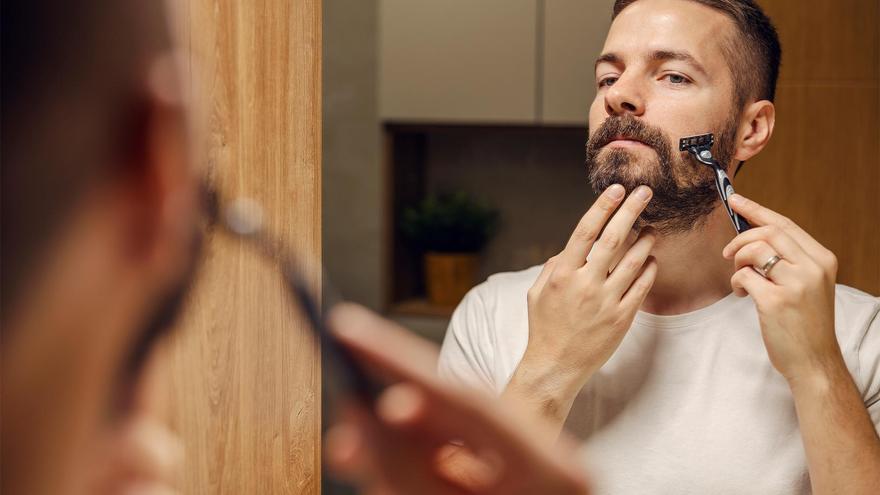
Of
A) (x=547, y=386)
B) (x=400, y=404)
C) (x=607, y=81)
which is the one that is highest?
(x=607, y=81)

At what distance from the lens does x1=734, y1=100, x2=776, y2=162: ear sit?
44.8 inches

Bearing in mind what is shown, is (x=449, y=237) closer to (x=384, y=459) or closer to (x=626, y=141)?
(x=626, y=141)

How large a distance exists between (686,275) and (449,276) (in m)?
1.38

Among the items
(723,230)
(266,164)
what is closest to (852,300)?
(723,230)

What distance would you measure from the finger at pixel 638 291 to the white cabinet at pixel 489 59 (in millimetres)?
1331

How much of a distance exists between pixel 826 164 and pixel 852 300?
0.99 m

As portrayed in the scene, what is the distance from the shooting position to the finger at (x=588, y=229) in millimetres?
896

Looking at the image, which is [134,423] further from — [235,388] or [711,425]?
[711,425]

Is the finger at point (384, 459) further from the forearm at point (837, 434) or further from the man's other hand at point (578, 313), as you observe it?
the forearm at point (837, 434)

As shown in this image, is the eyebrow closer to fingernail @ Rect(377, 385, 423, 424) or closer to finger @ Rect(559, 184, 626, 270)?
finger @ Rect(559, 184, 626, 270)

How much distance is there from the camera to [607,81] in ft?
3.59


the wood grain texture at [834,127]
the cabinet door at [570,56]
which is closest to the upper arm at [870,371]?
the wood grain texture at [834,127]

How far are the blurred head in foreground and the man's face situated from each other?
85cm

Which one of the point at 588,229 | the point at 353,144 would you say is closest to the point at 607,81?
the point at 588,229
